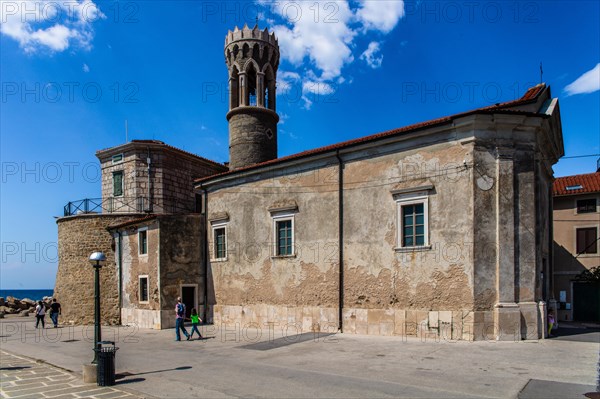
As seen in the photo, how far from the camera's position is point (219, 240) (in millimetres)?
21703

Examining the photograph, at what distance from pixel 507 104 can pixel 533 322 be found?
23.0 feet

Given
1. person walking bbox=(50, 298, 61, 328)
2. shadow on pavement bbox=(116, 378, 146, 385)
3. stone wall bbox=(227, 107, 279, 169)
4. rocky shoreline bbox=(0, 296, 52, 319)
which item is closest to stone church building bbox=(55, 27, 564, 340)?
person walking bbox=(50, 298, 61, 328)

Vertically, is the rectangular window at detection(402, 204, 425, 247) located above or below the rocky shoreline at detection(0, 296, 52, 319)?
above

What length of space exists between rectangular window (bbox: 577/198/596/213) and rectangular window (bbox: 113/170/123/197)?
26485mm

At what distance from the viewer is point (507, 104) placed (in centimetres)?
1470

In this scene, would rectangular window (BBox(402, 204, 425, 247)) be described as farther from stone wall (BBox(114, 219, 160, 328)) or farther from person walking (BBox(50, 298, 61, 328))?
person walking (BBox(50, 298, 61, 328))

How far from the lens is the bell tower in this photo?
2683cm

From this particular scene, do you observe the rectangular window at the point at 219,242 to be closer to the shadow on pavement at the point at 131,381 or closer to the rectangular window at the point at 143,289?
the rectangular window at the point at 143,289

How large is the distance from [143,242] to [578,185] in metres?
23.1

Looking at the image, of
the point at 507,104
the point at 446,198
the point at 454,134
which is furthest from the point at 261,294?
the point at 507,104

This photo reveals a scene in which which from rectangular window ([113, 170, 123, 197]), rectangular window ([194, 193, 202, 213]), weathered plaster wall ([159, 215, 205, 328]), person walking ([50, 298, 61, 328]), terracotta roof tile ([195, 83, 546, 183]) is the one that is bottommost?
person walking ([50, 298, 61, 328])

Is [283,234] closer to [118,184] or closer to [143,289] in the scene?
[143,289]

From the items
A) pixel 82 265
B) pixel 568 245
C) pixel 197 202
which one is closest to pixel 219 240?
pixel 82 265

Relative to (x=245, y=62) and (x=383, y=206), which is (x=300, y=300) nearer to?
(x=383, y=206)
